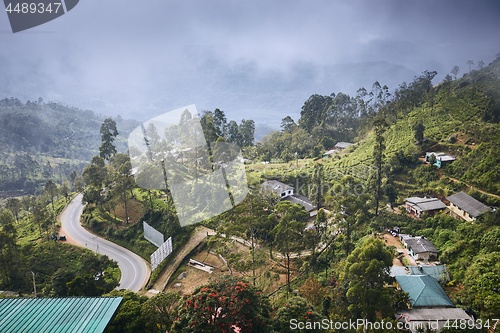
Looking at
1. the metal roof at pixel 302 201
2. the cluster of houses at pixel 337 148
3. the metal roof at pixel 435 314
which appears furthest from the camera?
the cluster of houses at pixel 337 148

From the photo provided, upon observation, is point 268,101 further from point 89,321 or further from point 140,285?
point 89,321

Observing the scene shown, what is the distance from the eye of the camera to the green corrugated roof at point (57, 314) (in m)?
8.20

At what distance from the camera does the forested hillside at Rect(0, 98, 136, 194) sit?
60531 millimetres

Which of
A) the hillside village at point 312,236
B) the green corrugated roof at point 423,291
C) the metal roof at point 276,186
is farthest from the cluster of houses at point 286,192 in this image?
the green corrugated roof at point 423,291

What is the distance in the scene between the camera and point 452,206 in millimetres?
19359

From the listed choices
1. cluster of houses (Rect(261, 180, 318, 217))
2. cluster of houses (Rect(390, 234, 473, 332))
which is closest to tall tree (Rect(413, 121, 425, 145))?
cluster of houses (Rect(261, 180, 318, 217))

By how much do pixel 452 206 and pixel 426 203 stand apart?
1230mm

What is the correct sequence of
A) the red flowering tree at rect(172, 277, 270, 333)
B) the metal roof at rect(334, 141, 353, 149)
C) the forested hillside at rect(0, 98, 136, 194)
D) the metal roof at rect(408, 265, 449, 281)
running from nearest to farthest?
1. the red flowering tree at rect(172, 277, 270, 333)
2. the metal roof at rect(408, 265, 449, 281)
3. the metal roof at rect(334, 141, 353, 149)
4. the forested hillside at rect(0, 98, 136, 194)

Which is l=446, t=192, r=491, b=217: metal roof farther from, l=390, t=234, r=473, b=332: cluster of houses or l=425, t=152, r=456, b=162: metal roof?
l=425, t=152, r=456, b=162: metal roof

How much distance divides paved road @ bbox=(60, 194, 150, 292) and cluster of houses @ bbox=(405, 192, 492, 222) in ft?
47.3

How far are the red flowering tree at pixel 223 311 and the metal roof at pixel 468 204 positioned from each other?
12626mm

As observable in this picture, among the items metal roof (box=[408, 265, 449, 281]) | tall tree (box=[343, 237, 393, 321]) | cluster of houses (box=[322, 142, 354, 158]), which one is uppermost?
tall tree (box=[343, 237, 393, 321])

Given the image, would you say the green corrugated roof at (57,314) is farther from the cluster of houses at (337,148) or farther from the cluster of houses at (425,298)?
the cluster of houses at (337,148)

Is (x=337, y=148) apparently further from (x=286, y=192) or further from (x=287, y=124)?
(x=286, y=192)
